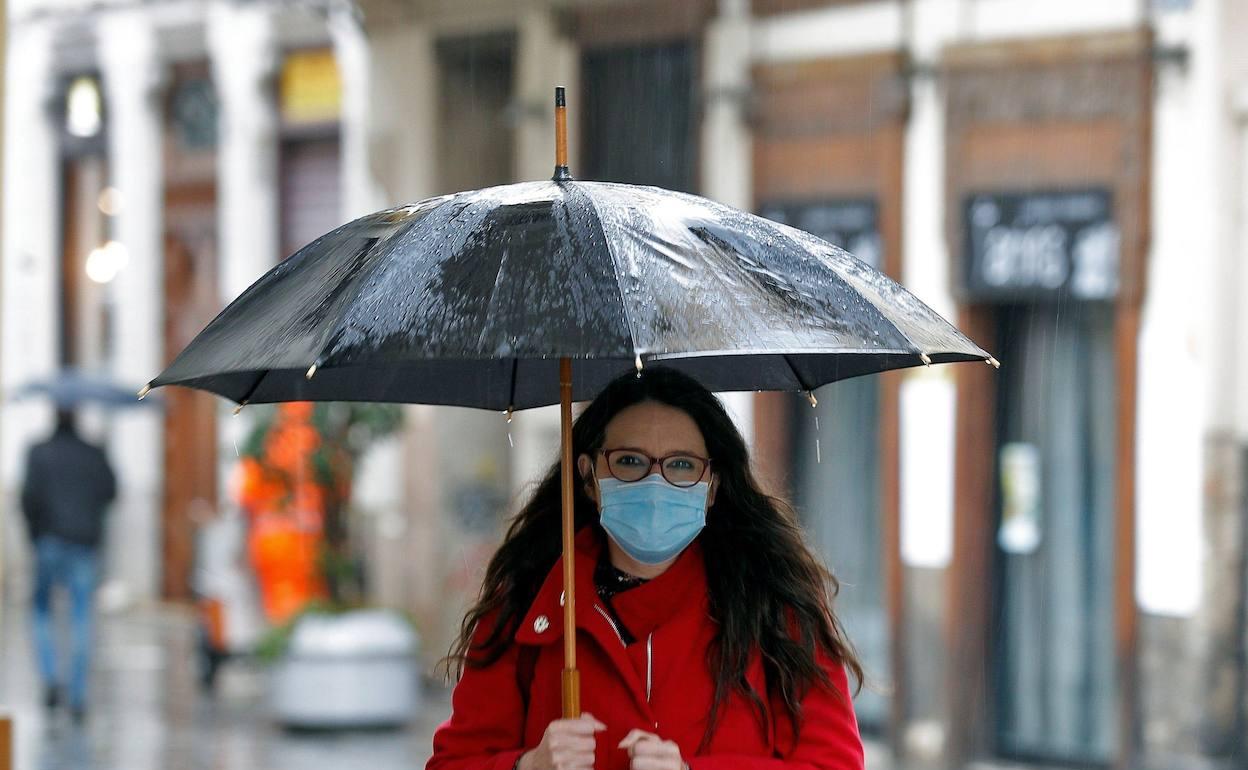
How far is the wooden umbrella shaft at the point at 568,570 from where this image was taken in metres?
3.45

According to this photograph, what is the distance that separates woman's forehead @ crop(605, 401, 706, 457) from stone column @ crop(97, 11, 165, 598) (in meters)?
18.1

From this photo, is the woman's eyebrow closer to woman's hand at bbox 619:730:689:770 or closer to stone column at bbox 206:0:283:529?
woman's hand at bbox 619:730:689:770

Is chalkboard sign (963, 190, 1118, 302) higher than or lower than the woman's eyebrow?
higher

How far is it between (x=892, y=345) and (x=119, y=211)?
1960 centimetres

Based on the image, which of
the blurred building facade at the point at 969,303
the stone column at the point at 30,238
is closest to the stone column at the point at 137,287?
the stone column at the point at 30,238

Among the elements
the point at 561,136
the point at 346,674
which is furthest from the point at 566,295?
the point at 346,674

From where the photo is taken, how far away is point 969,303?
1233 centimetres

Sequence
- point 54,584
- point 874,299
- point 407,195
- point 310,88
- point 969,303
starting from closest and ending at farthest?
point 874,299, point 969,303, point 54,584, point 407,195, point 310,88

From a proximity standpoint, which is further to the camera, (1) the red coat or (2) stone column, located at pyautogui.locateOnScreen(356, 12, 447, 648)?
(2) stone column, located at pyautogui.locateOnScreen(356, 12, 447, 648)

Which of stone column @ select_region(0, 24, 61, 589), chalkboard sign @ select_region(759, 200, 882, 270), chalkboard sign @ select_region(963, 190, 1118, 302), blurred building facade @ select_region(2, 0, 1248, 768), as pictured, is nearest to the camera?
blurred building facade @ select_region(2, 0, 1248, 768)

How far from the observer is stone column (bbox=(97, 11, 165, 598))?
21281 millimetres

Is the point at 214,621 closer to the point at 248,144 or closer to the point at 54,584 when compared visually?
the point at 54,584

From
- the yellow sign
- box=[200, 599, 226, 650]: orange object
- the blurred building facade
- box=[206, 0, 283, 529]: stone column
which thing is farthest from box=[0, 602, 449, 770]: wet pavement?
the yellow sign

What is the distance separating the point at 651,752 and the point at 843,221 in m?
9.99
